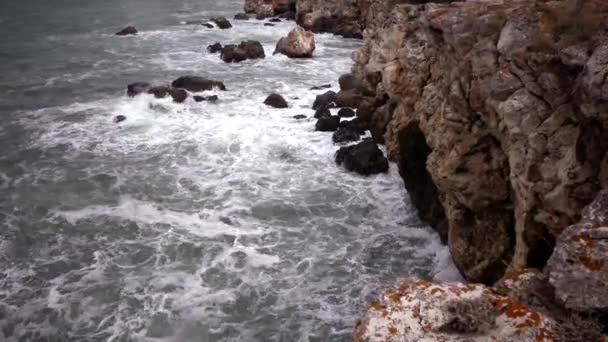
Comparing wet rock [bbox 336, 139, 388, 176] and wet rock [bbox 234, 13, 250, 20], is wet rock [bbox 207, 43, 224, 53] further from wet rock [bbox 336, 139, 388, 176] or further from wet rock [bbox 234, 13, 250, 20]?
wet rock [bbox 336, 139, 388, 176]

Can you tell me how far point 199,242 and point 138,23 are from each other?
45.5 meters

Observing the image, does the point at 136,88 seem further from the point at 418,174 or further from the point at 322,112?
the point at 418,174

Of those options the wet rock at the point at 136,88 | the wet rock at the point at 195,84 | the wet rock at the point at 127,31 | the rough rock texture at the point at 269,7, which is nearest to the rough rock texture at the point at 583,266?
the wet rock at the point at 195,84

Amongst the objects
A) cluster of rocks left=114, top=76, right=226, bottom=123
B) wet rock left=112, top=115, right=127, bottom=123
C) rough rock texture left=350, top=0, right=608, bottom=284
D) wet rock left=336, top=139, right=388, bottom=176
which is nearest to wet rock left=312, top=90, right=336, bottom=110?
cluster of rocks left=114, top=76, right=226, bottom=123

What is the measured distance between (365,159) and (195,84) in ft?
48.6

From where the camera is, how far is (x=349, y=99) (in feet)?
91.5

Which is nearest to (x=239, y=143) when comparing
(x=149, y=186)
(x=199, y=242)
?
(x=149, y=186)

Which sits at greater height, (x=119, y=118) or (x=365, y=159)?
(x=365, y=159)

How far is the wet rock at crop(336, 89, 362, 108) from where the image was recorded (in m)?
27.7

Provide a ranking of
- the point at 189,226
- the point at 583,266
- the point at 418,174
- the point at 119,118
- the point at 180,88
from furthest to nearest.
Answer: the point at 180,88
the point at 119,118
the point at 418,174
the point at 189,226
the point at 583,266

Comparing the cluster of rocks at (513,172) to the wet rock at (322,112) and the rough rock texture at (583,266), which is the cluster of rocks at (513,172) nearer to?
the rough rock texture at (583,266)

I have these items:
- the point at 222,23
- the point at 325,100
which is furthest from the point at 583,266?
the point at 222,23

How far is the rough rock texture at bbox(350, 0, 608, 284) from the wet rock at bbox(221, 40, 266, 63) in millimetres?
24139

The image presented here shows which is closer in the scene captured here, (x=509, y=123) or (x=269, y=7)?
(x=509, y=123)
